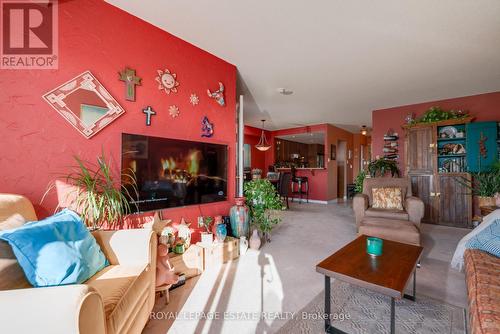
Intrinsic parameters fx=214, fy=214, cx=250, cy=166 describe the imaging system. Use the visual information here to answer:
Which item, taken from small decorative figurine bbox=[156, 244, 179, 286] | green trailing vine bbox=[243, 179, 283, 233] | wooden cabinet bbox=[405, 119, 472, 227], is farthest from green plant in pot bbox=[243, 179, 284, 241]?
wooden cabinet bbox=[405, 119, 472, 227]

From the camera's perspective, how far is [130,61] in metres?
2.03

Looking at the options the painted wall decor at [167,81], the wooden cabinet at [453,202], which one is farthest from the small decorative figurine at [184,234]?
the wooden cabinet at [453,202]

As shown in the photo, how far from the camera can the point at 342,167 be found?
7746mm

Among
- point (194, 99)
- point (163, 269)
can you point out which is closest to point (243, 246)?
point (163, 269)

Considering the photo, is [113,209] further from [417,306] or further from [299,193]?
[299,193]

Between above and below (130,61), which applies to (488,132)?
below

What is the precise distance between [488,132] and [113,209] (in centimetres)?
554

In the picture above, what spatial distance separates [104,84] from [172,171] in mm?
969

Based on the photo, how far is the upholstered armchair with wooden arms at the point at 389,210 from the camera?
111 inches

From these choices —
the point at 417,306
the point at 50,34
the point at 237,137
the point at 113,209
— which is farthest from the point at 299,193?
the point at 50,34

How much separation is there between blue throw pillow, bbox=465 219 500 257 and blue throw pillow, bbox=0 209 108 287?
274 cm

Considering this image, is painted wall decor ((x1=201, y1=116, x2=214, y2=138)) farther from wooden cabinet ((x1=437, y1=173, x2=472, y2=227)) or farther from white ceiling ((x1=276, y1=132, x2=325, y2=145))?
white ceiling ((x1=276, y1=132, x2=325, y2=145))

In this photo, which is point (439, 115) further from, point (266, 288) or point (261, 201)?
point (266, 288)

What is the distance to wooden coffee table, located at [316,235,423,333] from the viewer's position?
1.16 meters
